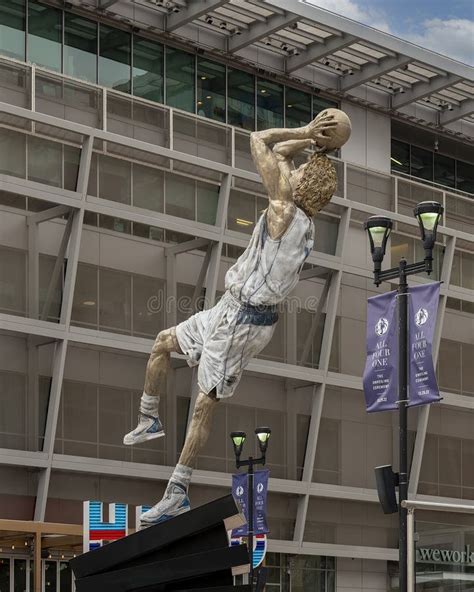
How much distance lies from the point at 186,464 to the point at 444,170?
4400 cm

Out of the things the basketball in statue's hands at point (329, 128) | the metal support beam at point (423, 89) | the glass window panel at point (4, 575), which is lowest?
the basketball in statue's hands at point (329, 128)

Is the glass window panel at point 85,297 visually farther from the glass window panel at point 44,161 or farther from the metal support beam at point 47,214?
the glass window panel at point 44,161

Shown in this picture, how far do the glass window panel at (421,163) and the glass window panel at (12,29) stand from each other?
54.9 feet

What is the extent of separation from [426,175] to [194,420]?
142 ft

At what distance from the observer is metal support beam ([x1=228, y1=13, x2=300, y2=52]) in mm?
42781

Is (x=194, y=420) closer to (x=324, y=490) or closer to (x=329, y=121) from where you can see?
(x=329, y=121)

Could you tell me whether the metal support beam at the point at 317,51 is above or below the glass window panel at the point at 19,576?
above

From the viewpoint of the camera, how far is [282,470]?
4375 centimetres

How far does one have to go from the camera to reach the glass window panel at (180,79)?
1720 inches

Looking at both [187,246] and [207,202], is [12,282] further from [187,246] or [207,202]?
[207,202]

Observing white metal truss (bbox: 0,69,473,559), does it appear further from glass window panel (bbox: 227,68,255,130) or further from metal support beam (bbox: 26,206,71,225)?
glass window panel (bbox: 227,68,255,130)

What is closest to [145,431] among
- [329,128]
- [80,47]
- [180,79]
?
[329,128]

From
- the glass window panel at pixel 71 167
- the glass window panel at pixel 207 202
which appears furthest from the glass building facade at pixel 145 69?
the glass window panel at pixel 71 167

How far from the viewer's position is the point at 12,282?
3800 cm
